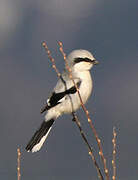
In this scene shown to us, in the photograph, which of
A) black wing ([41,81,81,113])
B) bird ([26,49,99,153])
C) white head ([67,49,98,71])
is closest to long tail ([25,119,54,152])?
bird ([26,49,99,153])

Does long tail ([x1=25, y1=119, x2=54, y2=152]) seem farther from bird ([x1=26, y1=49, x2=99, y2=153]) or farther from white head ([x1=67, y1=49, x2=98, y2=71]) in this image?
white head ([x1=67, y1=49, x2=98, y2=71])

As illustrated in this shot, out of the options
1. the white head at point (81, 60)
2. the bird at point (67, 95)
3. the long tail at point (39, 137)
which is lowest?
the long tail at point (39, 137)

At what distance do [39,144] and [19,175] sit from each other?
212 cm

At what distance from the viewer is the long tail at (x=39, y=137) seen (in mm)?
4724

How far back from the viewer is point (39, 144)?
15.7 feet

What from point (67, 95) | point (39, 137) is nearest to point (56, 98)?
point (67, 95)

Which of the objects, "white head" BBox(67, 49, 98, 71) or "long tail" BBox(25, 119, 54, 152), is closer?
"long tail" BBox(25, 119, 54, 152)

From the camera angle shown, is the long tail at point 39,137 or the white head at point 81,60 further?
the white head at point 81,60

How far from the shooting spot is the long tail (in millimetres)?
4724

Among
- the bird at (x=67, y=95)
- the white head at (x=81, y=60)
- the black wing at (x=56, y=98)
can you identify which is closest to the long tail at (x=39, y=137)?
the bird at (x=67, y=95)

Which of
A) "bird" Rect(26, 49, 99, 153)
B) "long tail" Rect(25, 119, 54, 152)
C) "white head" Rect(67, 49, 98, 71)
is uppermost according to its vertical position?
"white head" Rect(67, 49, 98, 71)

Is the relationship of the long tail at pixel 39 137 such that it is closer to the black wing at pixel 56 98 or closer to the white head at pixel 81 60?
the black wing at pixel 56 98

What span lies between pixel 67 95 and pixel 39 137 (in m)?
0.74

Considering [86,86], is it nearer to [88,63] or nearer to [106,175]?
[88,63]
